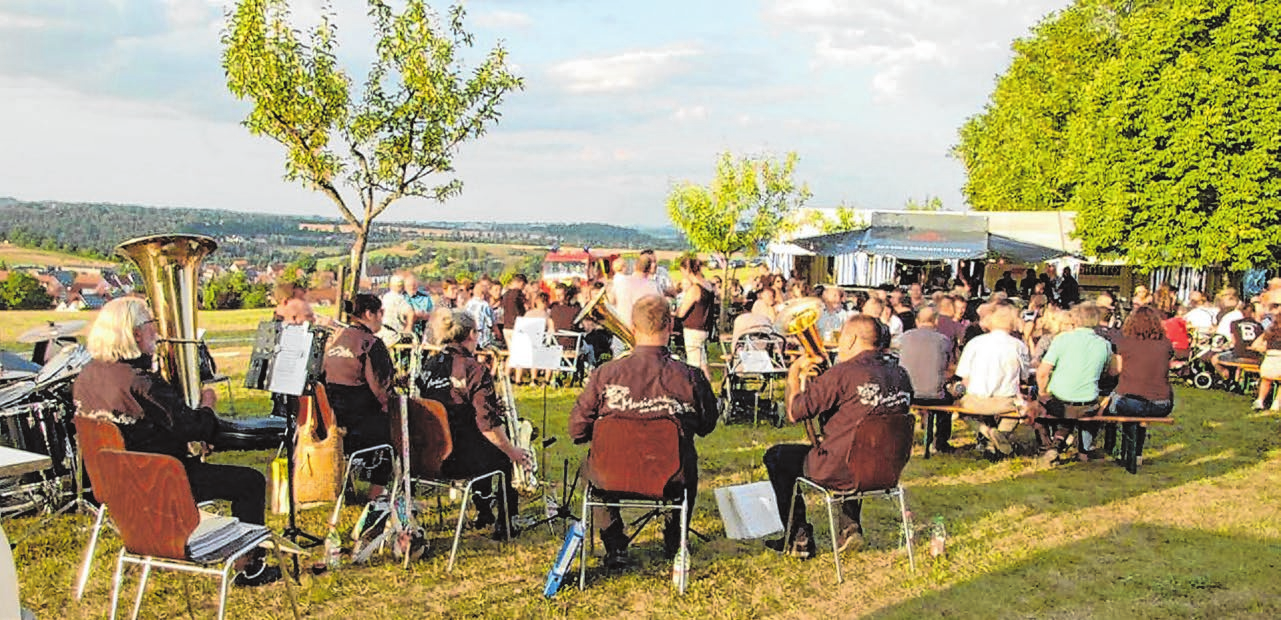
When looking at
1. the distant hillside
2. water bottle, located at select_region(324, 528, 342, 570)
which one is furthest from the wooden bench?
the distant hillside

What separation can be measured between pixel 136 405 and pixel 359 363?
5.33 feet

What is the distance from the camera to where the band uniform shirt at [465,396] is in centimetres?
527

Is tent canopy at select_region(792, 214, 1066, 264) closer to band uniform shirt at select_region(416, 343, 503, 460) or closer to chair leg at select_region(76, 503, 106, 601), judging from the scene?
band uniform shirt at select_region(416, 343, 503, 460)

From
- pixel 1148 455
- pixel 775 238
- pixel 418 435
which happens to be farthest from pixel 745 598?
pixel 775 238

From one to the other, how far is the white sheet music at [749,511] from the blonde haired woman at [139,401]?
2.63 metres

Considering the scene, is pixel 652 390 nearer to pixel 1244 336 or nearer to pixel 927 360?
pixel 927 360

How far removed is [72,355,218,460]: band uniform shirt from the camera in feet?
14.0

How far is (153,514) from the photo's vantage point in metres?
3.71

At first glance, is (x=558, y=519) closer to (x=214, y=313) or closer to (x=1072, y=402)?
(x=1072, y=402)

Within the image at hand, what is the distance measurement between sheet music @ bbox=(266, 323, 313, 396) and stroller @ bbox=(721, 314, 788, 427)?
5.09 m

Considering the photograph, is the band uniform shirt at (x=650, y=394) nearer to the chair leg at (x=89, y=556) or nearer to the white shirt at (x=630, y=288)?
the chair leg at (x=89, y=556)

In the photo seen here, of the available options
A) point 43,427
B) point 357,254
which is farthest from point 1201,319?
point 43,427

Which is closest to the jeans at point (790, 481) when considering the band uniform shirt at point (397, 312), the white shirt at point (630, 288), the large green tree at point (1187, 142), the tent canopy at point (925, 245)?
the white shirt at point (630, 288)

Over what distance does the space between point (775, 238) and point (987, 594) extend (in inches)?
861
